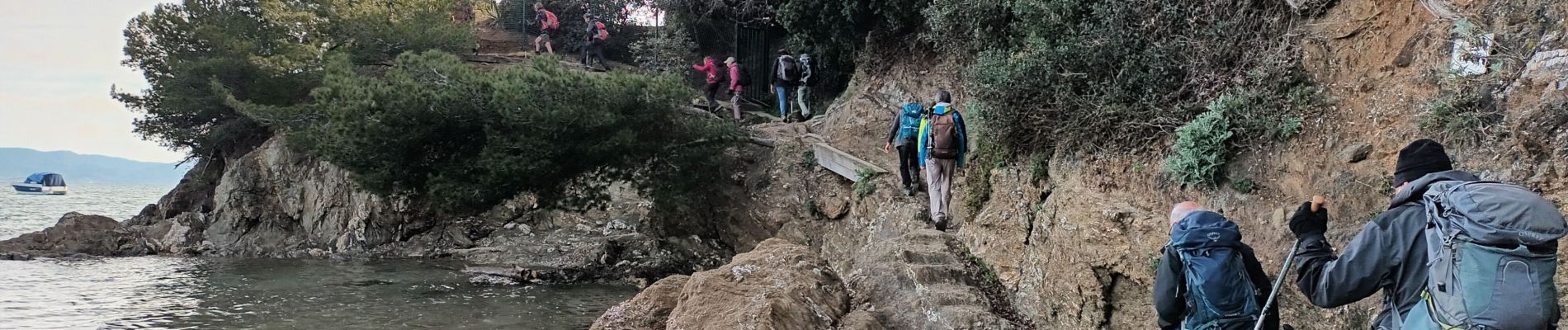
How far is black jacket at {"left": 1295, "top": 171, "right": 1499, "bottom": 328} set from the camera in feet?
10.1

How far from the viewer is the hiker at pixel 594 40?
75.9ft

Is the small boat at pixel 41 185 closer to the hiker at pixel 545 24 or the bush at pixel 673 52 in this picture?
the hiker at pixel 545 24

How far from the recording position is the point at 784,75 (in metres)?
17.2

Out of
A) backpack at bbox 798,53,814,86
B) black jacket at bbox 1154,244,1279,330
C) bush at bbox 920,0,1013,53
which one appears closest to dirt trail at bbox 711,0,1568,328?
black jacket at bbox 1154,244,1279,330

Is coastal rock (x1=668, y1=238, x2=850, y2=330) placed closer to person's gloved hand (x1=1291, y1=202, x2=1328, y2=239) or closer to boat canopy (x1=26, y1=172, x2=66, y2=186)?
person's gloved hand (x1=1291, y1=202, x2=1328, y2=239)

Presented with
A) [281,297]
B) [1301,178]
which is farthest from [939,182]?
[281,297]

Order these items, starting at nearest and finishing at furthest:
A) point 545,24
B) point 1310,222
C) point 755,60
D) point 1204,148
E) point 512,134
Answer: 1. point 1310,222
2. point 1204,148
3. point 512,134
4. point 755,60
5. point 545,24

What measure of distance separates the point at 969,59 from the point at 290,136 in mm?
14104

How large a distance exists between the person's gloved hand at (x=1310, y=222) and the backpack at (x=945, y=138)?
17.6 ft

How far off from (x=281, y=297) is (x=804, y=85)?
9851 mm

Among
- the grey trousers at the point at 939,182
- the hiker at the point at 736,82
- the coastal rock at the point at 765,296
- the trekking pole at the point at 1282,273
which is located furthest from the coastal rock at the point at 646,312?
the hiker at the point at 736,82

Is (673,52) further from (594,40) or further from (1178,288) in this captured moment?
(1178,288)

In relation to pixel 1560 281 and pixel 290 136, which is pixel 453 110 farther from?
pixel 1560 281

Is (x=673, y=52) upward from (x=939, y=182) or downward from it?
upward
